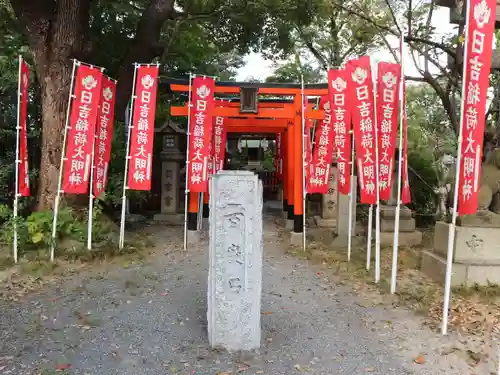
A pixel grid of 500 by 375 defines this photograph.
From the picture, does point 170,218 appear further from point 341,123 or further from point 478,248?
point 478,248

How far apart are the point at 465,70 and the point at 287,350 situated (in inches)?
125

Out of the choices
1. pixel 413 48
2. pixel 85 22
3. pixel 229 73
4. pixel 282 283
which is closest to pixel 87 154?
pixel 85 22

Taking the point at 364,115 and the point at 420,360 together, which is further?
the point at 364,115

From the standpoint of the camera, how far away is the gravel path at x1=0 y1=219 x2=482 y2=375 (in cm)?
352

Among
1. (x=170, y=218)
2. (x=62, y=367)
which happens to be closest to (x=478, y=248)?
(x=62, y=367)

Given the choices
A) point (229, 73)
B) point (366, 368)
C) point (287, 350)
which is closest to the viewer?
point (366, 368)

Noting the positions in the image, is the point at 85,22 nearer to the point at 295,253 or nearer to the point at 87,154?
the point at 87,154

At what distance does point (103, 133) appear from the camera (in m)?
7.34

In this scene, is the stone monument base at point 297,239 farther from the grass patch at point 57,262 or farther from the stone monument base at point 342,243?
the grass patch at point 57,262

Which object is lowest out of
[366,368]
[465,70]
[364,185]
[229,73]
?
[366,368]

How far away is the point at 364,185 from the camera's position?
617cm

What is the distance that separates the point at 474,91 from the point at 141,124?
16.8 ft

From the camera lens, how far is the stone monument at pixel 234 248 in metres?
3.62

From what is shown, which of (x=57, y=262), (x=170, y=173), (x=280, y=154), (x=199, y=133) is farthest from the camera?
(x=280, y=154)
